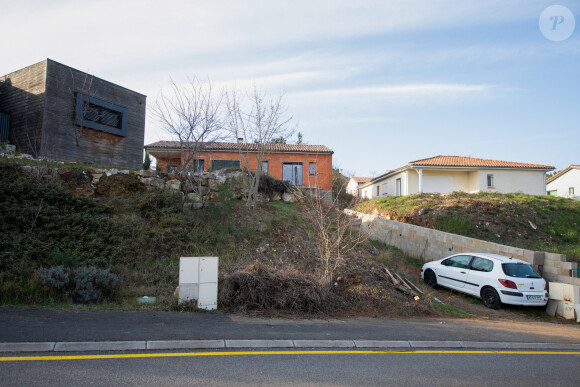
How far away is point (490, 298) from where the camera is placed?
10.5 metres

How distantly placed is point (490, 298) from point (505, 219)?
8218 mm

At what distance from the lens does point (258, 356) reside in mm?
5367

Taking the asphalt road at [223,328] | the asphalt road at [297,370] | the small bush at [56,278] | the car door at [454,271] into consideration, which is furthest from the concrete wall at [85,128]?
the car door at [454,271]

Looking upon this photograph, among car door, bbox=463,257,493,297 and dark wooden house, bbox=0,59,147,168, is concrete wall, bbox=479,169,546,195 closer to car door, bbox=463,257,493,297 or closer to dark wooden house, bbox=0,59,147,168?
car door, bbox=463,257,493,297

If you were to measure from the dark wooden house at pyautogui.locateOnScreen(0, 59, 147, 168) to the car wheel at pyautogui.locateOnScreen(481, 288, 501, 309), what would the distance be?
17477 mm

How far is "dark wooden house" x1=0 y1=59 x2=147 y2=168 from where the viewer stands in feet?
54.6

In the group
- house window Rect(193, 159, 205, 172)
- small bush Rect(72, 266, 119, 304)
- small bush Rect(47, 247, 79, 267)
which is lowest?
small bush Rect(72, 266, 119, 304)

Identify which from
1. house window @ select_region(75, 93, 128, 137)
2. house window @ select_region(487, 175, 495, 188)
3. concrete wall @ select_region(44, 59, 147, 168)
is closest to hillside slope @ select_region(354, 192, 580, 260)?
house window @ select_region(487, 175, 495, 188)

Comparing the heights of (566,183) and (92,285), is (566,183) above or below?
above

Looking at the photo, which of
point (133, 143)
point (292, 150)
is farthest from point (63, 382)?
point (292, 150)

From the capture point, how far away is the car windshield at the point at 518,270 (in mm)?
10195

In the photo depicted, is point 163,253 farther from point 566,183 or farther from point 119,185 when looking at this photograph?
point 566,183

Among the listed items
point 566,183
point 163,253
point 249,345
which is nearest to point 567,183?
point 566,183

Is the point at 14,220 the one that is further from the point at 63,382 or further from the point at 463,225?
the point at 463,225
